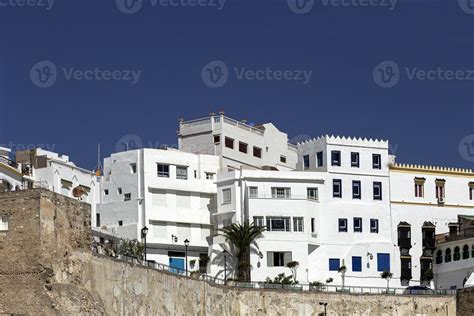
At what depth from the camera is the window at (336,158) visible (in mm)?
96625

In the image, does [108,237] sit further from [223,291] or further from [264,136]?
[264,136]

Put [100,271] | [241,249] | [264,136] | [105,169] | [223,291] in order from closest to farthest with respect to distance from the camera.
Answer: [100,271] → [223,291] → [241,249] → [105,169] → [264,136]

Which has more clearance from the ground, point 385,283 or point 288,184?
point 288,184

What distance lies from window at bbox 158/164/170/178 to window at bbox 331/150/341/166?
1259 centimetres

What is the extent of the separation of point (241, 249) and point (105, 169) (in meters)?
13.3

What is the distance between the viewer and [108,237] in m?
85.4

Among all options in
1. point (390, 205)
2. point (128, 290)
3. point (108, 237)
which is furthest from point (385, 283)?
point (128, 290)

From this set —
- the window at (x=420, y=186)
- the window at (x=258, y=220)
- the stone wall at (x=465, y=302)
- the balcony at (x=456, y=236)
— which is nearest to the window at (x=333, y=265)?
the window at (x=258, y=220)

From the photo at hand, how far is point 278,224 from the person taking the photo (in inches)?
3669

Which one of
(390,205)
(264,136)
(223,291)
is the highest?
(264,136)

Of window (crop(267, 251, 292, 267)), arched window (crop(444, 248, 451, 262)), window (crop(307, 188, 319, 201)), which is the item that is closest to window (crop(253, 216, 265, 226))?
window (crop(267, 251, 292, 267))

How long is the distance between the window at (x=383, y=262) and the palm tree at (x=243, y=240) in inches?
393

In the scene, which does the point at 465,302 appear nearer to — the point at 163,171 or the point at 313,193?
the point at 313,193

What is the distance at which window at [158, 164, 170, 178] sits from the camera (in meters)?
94.6
